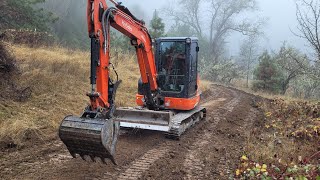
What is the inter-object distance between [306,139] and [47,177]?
19.9 feet

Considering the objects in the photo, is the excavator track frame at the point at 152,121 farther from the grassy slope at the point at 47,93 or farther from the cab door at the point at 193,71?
the grassy slope at the point at 47,93

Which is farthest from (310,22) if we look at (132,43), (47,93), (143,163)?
(47,93)

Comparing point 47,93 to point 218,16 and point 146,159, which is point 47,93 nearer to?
point 146,159

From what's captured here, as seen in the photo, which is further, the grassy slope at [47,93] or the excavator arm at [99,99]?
the grassy slope at [47,93]

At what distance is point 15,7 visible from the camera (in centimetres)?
1705

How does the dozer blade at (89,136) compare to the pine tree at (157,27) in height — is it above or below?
below

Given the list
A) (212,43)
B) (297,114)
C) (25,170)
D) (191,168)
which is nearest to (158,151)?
(191,168)

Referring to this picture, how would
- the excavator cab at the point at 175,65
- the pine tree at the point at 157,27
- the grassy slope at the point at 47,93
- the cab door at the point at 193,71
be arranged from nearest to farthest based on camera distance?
the grassy slope at the point at 47,93, the excavator cab at the point at 175,65, the cab door at the point at 193,71, the pine tree at the point at 157,27

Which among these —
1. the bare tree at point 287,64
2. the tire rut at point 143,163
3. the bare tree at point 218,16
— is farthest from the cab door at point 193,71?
the bare tree at point 218,16

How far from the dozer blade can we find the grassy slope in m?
2.13

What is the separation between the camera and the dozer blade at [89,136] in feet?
16.6

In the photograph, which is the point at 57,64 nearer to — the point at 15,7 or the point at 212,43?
the point at 15,7

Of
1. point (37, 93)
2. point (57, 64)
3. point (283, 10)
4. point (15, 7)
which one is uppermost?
point (283, 10)

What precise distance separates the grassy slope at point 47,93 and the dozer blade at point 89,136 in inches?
83.9
